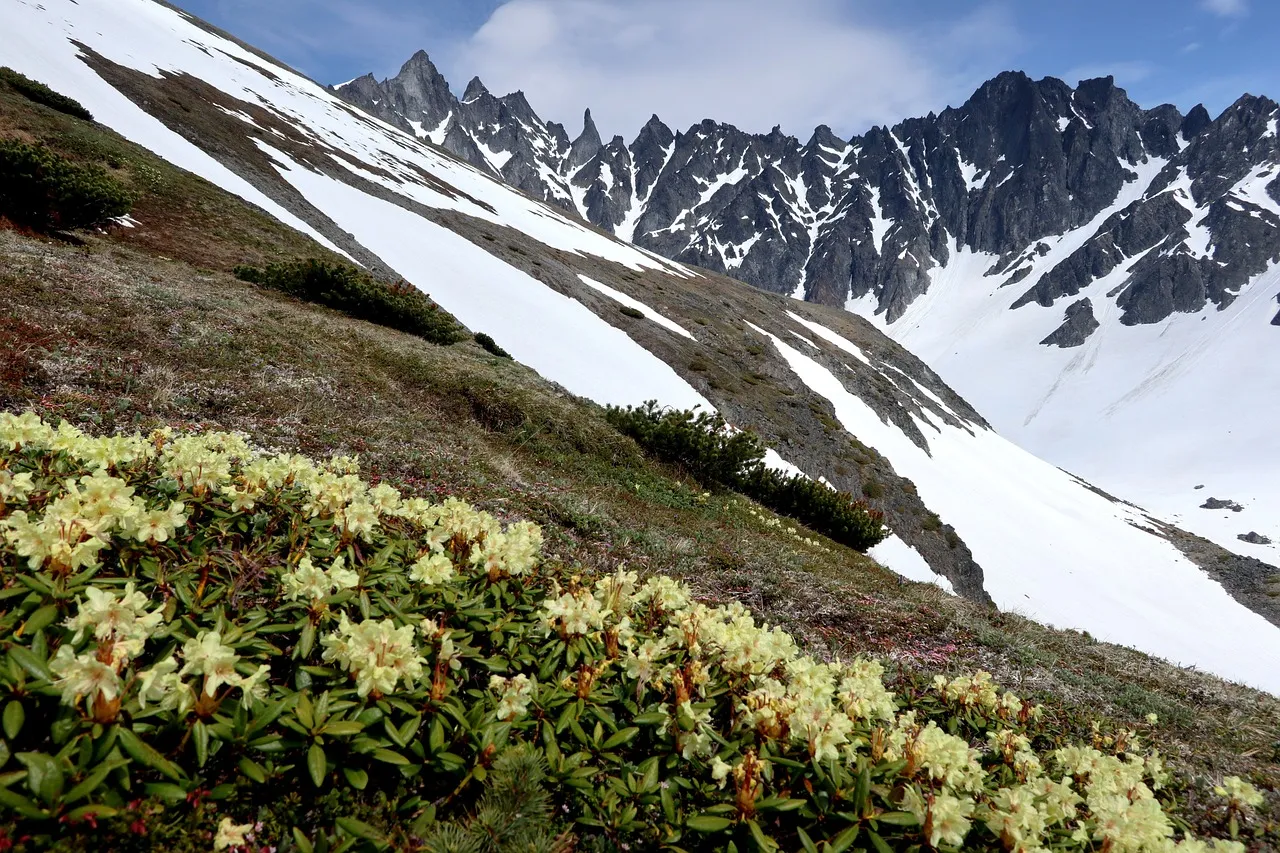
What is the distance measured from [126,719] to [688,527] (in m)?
9.84

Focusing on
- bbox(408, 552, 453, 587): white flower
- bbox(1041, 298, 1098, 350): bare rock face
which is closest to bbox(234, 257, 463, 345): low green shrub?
bbox(408, 552, 453, 587): white flower

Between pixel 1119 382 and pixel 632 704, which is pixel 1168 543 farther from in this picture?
pixel 1119 382

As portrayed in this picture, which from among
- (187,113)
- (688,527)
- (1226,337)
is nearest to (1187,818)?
(688,527)

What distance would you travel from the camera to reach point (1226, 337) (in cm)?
13400

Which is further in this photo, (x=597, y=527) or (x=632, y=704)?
(x=597, y=527)

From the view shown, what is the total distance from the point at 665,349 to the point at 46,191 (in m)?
25.7

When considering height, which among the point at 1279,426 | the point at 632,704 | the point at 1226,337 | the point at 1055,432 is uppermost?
the point at 1226,337

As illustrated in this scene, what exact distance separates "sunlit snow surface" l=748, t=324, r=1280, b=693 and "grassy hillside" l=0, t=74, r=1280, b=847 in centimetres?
1599

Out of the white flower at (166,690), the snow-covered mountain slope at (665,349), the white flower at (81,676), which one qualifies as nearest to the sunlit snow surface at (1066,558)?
the snow-covered mountain slope at (665,349)

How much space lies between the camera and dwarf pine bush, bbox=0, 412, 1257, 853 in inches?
76.5

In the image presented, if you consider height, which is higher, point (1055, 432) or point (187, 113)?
point (1055, 432)

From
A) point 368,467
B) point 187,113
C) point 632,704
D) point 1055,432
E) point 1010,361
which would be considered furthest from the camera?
point 1010,361

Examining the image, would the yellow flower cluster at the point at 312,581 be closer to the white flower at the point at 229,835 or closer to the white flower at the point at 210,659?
the white flower at the point at 210,659

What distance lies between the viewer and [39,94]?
23.4 m
